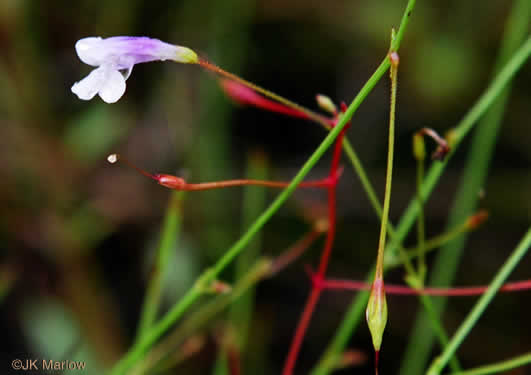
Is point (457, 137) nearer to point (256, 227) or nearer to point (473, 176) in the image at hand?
point (256, 227)

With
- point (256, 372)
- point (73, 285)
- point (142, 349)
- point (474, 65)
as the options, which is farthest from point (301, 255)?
point (142, 349)


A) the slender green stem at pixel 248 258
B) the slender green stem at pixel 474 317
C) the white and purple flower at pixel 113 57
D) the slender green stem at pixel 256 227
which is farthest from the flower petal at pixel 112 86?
the slender green stem at pixel 248 258

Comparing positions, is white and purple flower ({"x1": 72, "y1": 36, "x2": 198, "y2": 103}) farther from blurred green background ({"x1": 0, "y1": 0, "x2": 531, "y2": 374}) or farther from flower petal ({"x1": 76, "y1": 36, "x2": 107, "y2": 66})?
blurred green background ({"x1": 0, "y1": 0, "x2": 531, "y2": 374})

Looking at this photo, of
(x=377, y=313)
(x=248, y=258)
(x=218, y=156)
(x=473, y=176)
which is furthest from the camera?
(x=218, y=156)

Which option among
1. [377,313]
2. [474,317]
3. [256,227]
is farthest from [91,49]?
[474,317]

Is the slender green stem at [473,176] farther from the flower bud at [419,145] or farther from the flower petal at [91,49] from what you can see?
the flower petal at [91,49]

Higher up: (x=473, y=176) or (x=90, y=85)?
(x=90, y=85)

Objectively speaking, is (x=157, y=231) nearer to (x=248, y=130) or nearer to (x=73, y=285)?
(x=73, y=285)

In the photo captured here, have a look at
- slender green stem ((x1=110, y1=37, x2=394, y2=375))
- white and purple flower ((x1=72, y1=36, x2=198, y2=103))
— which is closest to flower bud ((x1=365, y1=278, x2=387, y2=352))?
slender green stem ((x1=110, y1=37, x2=394, y2=375))
